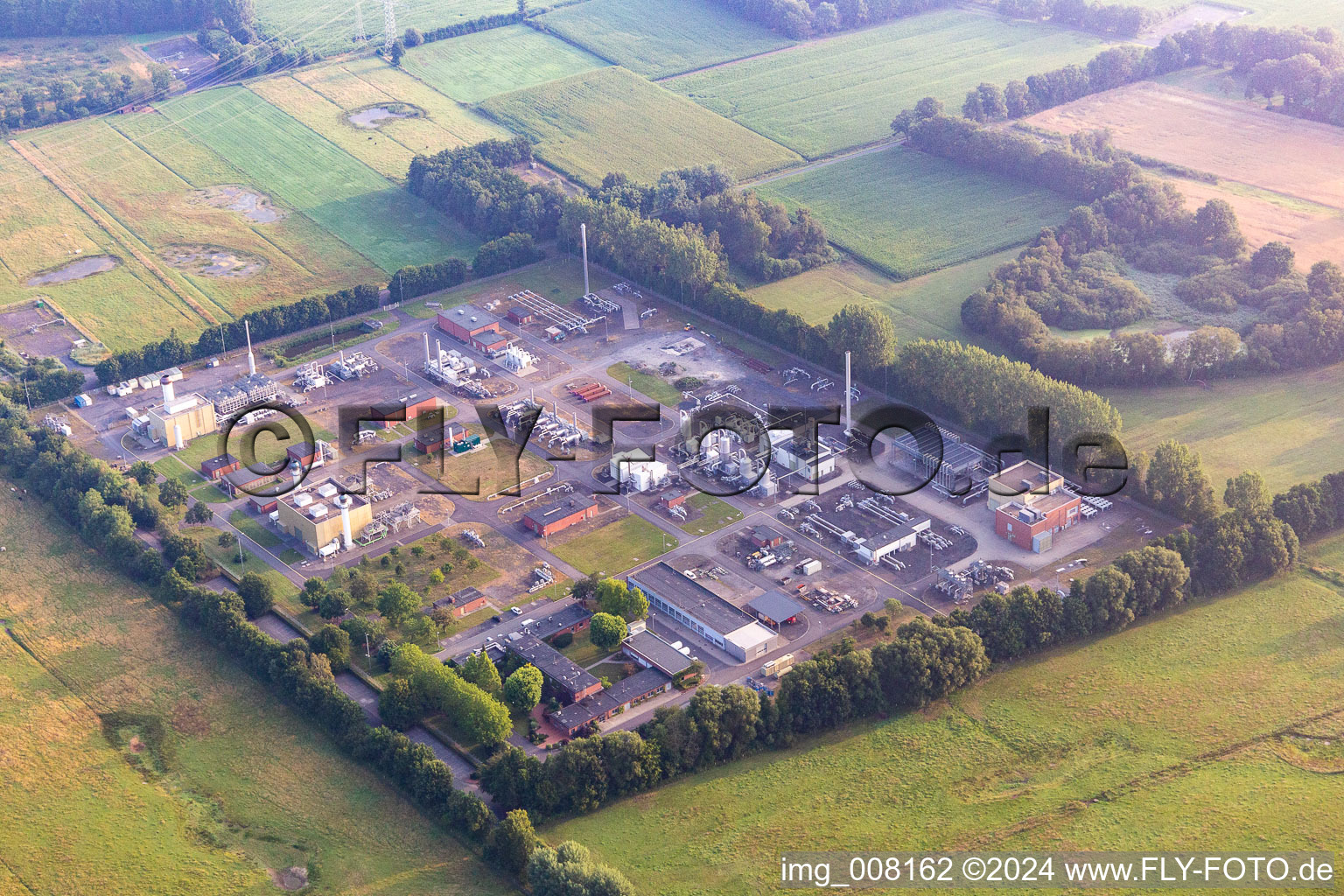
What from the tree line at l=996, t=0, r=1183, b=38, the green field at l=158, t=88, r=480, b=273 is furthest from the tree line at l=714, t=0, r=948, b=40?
the green field at l=158, t=88, r=480, b=273

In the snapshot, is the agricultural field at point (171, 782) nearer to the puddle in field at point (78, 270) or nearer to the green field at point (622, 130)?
the puddle in field at point (78, 270)

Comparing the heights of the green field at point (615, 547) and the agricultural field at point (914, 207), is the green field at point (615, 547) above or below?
below

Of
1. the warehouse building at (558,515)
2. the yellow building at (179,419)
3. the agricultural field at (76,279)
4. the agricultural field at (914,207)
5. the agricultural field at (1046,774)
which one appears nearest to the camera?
the agricultural field at (1046,774)

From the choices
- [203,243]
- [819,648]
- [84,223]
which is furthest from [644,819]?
[84,223]

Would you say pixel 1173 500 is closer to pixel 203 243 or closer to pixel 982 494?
pixel 982 494

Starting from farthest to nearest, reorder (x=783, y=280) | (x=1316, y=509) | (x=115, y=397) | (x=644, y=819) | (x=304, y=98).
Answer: (x=304, y=98)
(x=783, y=280)
(x=115, y=397)
(x=1316, y=509)
(x=644, y=819)

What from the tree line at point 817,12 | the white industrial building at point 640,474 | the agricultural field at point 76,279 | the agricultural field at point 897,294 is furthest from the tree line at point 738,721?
the tree line at point 817,12
